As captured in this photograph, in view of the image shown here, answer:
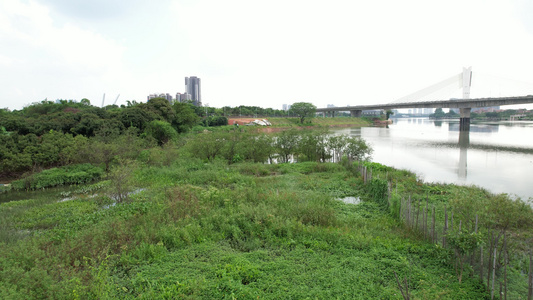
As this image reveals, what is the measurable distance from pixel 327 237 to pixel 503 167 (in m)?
20.4

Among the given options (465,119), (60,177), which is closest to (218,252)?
(60,177)

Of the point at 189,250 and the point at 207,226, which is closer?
the point at 189,250

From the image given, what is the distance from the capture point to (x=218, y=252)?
6.97m

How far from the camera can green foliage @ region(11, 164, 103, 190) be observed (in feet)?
53.7

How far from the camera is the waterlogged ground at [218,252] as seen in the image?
17.6 ft

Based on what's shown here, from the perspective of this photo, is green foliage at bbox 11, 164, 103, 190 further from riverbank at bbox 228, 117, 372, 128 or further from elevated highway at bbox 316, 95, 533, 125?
elevated highway at bbox 316, 95, 533, 125

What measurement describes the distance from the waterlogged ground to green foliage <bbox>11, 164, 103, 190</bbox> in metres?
5.81

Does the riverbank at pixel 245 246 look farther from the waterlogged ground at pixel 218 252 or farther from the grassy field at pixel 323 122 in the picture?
the grassy field at pixel 323 122

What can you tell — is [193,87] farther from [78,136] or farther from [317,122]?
[78,136]

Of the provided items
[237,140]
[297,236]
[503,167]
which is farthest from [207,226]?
[503,167]

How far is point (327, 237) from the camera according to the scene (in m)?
7.62

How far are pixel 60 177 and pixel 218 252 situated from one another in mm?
15466

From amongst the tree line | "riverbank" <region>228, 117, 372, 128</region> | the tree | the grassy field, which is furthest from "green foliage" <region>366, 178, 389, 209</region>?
the tree

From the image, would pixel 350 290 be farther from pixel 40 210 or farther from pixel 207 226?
pixel 40 210
